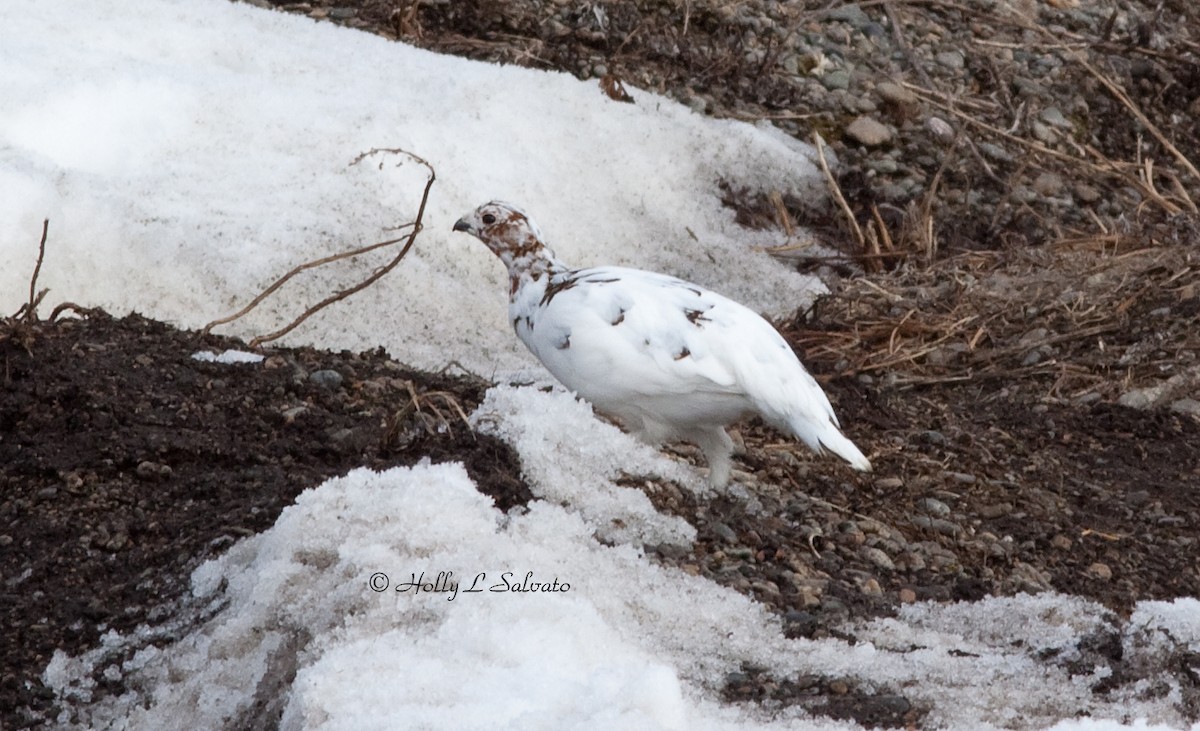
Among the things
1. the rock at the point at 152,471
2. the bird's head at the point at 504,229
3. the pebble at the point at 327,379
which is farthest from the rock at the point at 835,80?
the rock at the point at 152,471

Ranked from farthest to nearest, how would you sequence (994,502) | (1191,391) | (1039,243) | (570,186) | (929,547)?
(1039,243), (570,186), (1191,391), (994,502), (929,547)

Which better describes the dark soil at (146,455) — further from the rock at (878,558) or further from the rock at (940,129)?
the rock at (940,129)

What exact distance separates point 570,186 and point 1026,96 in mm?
2558

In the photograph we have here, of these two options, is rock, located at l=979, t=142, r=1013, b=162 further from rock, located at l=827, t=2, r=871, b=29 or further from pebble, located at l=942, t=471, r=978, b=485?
pebble, located at l=942, t=471, r=978, b=485

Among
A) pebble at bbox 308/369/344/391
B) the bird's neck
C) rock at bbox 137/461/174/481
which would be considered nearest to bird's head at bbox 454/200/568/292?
the bird's neck

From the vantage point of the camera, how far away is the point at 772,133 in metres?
6.04

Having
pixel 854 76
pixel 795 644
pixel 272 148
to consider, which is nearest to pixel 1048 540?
pixel 795 644

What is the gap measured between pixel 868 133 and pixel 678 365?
124 inches

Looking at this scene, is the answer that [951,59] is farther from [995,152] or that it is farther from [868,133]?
[868,133]

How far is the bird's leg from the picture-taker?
3484mm

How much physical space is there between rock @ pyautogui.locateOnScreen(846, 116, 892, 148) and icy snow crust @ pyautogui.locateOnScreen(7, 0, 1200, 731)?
13.2 inches

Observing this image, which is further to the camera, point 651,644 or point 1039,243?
point 1039,243

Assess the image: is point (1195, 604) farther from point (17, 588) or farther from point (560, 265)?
point (17, 588)

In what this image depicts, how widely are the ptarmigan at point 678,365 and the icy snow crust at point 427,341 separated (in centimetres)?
10
